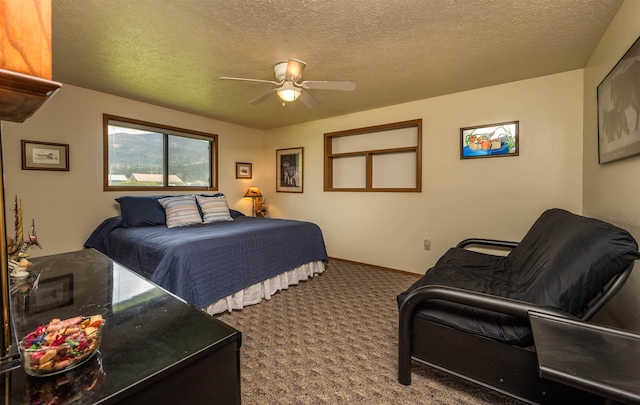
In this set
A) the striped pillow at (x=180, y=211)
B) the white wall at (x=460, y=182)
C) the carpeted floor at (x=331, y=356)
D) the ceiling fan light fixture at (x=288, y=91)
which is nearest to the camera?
the carpeted floor at (x=331, y=356)

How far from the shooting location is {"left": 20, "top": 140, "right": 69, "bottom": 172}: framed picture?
2887mm

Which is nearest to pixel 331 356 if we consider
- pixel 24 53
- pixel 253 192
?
pixel 24 53

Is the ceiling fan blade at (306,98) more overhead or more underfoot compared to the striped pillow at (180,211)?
more overhead

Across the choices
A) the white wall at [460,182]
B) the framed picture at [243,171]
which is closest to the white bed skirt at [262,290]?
the white wall at [460,182]

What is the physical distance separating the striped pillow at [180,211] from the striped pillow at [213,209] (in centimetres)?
11

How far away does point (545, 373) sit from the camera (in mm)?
773

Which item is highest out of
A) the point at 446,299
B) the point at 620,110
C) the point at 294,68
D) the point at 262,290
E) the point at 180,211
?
the point at 294,68

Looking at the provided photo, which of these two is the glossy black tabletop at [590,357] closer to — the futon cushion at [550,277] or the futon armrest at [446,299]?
the futon armrest at [446,299]

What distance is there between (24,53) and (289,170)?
15.3 ft

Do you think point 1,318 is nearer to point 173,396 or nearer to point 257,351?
point 173,396

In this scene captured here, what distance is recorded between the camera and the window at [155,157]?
358 cm

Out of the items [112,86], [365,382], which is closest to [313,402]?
[365,382]

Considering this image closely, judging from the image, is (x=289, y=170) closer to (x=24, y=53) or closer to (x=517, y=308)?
(x=517, y=308)

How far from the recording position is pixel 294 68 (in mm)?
2275
